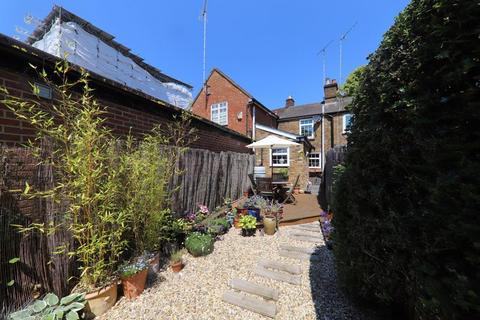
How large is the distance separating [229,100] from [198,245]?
12.8 metres

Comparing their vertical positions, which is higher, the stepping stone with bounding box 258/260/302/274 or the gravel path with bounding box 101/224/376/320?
the stepping stone with bounding box 258/260/302/274

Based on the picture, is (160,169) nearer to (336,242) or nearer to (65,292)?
(65,292)

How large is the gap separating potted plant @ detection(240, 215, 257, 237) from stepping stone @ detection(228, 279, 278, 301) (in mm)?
1896

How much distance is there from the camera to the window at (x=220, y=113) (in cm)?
1518

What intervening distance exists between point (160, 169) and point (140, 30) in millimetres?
5986

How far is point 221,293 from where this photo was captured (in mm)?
2721

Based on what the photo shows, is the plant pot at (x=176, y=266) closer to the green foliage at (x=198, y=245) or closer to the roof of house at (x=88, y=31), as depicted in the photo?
the green foliage at (x=198, y=245)

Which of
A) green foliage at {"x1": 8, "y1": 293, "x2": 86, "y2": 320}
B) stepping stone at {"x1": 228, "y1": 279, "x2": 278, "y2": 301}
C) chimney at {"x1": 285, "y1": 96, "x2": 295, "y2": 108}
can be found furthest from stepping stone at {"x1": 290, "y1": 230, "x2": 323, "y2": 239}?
chimney at {"x1": 285, "y1": 96, "x2": 295, "y2": 108}

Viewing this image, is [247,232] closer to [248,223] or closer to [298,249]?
[248,223]

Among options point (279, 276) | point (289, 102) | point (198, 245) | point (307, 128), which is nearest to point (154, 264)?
point (198, 245)


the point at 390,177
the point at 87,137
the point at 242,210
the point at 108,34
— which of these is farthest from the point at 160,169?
the point at 108,34

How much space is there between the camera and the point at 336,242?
2510mm

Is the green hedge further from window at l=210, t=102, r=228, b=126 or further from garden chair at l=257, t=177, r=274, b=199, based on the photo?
window at l=210, t=102, r=228, b=126

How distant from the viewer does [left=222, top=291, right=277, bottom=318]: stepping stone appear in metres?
2.36
